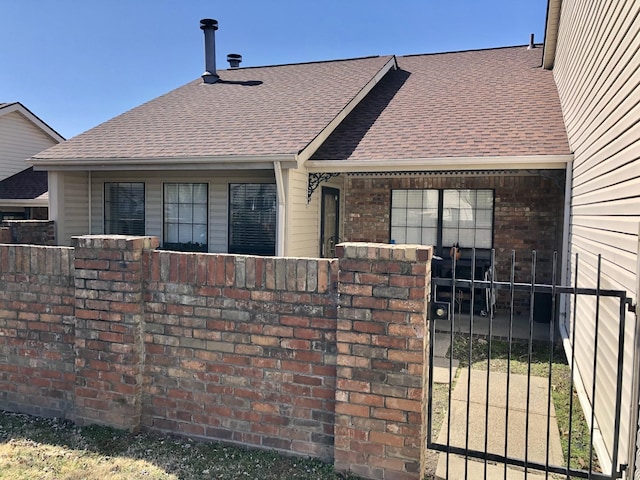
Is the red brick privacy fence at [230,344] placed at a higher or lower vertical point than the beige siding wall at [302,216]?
lower

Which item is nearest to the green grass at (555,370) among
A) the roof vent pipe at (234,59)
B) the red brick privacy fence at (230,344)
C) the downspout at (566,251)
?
the downspout at (566,251)

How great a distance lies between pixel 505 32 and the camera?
1628cm

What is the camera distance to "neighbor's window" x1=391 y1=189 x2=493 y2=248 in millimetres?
8875

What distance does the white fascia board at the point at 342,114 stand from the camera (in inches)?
308

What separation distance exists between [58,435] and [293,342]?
6.55 feet

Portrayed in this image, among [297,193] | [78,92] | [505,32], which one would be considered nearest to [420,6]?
[505,32]

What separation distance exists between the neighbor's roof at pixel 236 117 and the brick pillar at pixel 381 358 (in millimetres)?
4936

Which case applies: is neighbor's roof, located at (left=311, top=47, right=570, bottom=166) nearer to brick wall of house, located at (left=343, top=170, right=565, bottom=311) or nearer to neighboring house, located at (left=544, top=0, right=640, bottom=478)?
brick wall of house, located at (left=343, top=170, right=565, bottom=311)

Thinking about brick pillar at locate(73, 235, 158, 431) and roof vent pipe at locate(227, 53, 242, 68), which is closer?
brick pillar at locate(73, 235, 158, 431)

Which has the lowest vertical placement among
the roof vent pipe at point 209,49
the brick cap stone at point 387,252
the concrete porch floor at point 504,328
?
the concrete porch floor at point 504,328

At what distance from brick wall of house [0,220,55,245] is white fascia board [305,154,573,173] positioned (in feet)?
17.8

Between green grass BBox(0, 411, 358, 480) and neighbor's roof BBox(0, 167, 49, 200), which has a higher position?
neighbor's roof BBox(0, 167, 49, 200)

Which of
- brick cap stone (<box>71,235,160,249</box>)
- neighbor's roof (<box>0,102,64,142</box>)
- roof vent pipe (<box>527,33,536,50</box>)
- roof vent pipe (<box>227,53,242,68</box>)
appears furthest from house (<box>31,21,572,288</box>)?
neighbor's roof (<box>0,102,64,142</box>)

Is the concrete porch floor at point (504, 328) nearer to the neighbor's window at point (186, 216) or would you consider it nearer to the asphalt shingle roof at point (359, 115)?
the asphalt shingle roof at point (359, 115)
